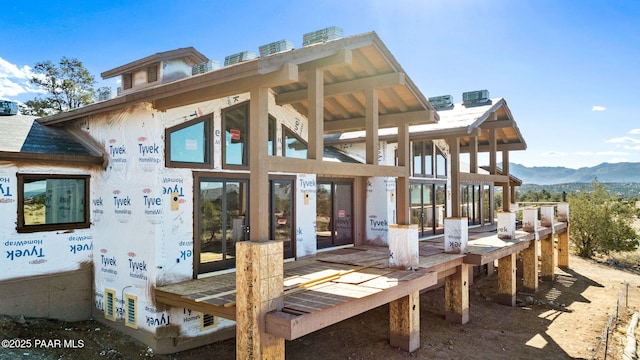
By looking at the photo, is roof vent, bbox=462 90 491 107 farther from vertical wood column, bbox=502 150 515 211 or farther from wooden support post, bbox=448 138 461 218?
vertical wood column, bbox=502 150 515 211

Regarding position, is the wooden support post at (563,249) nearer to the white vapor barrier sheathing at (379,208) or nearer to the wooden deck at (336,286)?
the wooden deck at (336,286)

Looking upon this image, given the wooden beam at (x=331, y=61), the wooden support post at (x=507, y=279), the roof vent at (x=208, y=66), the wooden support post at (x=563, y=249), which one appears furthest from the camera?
the wooden support post at (x=563, y=249)

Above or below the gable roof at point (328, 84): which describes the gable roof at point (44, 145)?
below

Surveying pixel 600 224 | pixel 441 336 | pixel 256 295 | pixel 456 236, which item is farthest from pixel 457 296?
pixel 600 224

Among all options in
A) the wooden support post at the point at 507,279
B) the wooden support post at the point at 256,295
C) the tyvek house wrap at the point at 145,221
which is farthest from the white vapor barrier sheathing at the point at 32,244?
the wooden support post at the point at 507,279

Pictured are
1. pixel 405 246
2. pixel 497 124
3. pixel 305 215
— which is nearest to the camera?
pixel 405 246

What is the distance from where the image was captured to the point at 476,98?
12016 mm

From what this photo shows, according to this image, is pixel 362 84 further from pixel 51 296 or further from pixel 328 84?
pixel 51 296

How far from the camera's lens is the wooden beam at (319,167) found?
478 centimetres

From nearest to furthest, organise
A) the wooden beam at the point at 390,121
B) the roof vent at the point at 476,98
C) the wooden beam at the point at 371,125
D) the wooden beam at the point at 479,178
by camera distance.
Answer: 1. the wooden beam at the point at 371,125
2. the wooden beam at the point at 390,121
3. the wooden beam at the point at 479,178
4. the roof vent at the point at 476,98

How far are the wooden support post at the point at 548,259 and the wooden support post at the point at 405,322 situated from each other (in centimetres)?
903

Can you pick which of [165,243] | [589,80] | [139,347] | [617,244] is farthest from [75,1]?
[589,80]

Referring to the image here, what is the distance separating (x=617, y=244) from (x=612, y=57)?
1103 cm

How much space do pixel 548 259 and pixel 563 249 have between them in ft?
8.76
